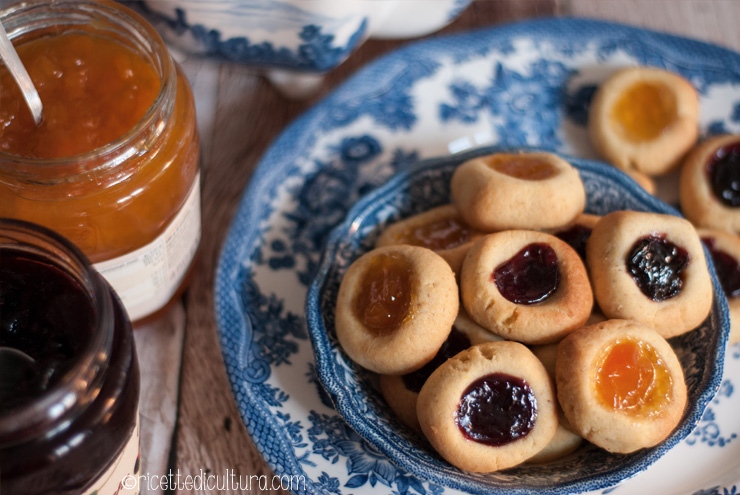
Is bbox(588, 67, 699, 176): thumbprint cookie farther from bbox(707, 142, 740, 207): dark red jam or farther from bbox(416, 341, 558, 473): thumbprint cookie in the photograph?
bbox(416, 341, 558, 473): thumbprint cookie

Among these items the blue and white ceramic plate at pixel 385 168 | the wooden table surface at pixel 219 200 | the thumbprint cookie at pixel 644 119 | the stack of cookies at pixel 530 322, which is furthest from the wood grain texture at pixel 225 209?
the thumbprint cookie at pixel 644 119

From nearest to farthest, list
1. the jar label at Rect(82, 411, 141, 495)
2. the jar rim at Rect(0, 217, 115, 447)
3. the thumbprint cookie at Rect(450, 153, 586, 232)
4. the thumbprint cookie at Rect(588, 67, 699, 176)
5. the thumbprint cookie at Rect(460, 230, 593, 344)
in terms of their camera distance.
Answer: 1. the jar rim at Rect(0, 217, 115, 447)
2. the jar label at Rect(82, 411, 141, 495)
3. the thumbprint cookie at Rect(460, 230, 593, 344)
4. the thumbprint cookie at Rect(450, 153, 586, 232)
5. the thumbprint cookie at Rect(588, 67, 699, 176)

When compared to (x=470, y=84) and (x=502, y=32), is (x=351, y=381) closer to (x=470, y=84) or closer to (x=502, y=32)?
(x=470, y=84)

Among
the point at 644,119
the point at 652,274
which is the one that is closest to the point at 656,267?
the point at 652,274

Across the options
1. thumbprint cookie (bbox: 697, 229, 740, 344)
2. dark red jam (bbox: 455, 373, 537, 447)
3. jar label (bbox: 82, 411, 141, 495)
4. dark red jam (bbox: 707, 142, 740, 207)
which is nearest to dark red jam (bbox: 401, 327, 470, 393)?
dark red jam (bbox: 455, 373, 537, 447)

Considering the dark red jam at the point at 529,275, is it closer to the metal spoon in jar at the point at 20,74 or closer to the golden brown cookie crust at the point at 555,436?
the golden brown cookie crust at the point at 555,436

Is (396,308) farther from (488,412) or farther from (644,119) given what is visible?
(644,119)

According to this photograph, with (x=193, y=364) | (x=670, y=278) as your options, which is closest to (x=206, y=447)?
(x=193, y=364)
